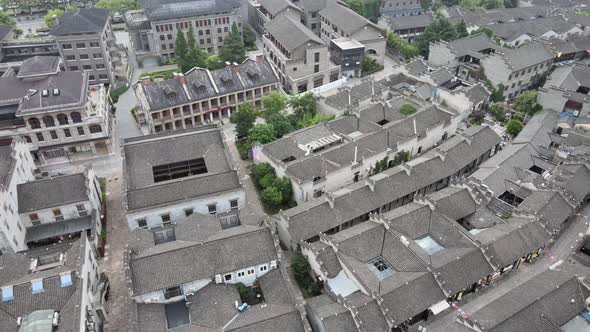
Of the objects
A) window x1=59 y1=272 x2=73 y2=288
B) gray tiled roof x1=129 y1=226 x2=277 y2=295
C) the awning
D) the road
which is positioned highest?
window x1=59 y1=272 x2=73 y2=288

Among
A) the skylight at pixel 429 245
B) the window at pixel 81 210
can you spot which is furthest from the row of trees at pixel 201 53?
the skylight at pixel 429 245

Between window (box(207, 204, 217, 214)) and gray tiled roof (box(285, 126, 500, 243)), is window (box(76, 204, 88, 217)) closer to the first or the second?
window (box(207, 204, 217, 214))

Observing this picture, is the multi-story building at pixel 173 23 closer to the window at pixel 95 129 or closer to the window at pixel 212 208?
the window at pixel 95 129

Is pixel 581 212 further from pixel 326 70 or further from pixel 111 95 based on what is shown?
pixel 111 95

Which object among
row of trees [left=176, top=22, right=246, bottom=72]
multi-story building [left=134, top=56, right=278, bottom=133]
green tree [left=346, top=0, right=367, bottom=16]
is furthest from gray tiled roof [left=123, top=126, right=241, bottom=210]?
green tree [left=346, top=0, right=367, bottom=16]

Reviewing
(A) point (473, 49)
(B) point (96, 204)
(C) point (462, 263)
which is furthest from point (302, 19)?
(C) point (462, 263)
